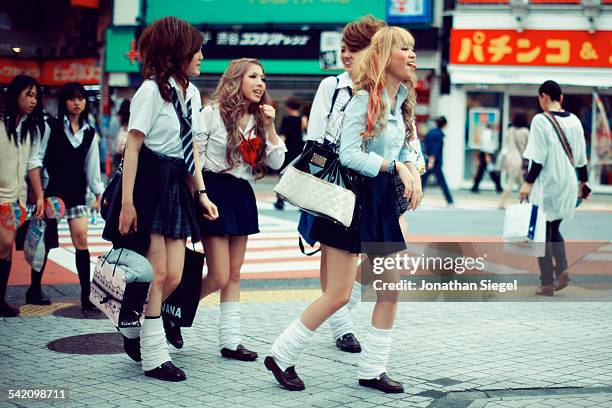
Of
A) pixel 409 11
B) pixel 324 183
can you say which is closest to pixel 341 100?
pixel 324 183

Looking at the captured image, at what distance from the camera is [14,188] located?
6.54m

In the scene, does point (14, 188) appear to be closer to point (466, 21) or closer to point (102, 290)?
point (102, 290)

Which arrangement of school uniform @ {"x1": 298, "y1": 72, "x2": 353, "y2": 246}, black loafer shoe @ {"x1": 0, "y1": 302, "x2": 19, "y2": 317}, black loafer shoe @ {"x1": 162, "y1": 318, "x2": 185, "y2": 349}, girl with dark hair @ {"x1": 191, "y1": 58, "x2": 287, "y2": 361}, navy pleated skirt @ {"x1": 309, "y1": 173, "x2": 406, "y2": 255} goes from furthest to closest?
black loafer shoe @ {"x1": 0, "y1": 302, "x2": 19, "y2": 317}, black loafer shoe @ {"x1": 162, "y1": 318, "x2": 185, "y2": 349}, girl with dark hair @ {"x1": 191, "y1": 58, "x2": 287, "y2": 361}, school uniform @ {"x1": 298, "y1": 72, "x2": 353, "y2": 246}, navy pleated skirt @ {"x1": 309, "y1": 173, "x2": 406, "y2": 255}

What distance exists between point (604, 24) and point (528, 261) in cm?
1599

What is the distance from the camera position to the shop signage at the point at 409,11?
2503 cm

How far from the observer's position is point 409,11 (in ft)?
83.1

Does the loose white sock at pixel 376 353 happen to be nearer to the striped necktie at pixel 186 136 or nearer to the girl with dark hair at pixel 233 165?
the girl with dark hair at pixel 233 165

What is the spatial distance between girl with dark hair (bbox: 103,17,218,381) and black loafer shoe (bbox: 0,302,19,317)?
2000mm

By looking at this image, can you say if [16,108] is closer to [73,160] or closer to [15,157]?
[15,157]

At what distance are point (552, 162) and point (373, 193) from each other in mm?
3712

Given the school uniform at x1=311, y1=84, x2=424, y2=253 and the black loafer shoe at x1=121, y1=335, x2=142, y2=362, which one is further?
the black loafer shoe at x1=121, y1=335, x2=142, y2=362

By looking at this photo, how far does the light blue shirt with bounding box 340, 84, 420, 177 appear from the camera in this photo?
4.43 metres

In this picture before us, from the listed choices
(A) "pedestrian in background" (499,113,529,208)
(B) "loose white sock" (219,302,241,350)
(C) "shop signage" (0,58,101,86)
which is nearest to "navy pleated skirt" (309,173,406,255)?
(B) "loose white sock" (219,302,241,350)

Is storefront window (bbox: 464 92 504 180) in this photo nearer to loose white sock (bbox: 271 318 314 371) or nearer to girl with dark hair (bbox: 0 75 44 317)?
girl with dark hair (bbox: 0 75 44 317)
